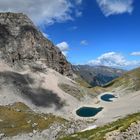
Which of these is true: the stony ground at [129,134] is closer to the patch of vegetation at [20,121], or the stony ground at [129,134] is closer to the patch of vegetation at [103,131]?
the patch of vegetation at [103,131]

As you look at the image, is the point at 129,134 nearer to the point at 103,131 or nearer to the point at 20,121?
the point at 103,131

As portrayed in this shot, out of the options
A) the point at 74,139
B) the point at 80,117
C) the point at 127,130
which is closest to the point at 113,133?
the point at 127,130

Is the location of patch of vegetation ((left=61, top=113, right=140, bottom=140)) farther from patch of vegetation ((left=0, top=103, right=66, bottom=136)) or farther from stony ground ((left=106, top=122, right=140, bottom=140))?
patch of vegetation ((left=0, top=103, right=66, bottom=136))

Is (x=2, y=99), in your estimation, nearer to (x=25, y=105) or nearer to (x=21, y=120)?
(x=25, y=105)

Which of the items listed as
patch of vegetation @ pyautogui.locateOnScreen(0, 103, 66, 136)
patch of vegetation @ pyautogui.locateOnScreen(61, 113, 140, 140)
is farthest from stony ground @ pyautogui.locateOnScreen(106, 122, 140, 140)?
patch of vegetation @ pyautogui.locateOnScreen(0, 103, 66, 136)

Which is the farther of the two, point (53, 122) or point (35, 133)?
point (53, 122)

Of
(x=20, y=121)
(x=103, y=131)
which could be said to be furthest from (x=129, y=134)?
(x=20, y=121)

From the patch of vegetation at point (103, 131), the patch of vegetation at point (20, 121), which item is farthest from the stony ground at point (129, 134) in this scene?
the patch of vegetation at point (20, 121)

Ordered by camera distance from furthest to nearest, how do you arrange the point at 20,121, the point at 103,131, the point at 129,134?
the point at 20,121 → the point at 103,131 → the point at 129,134
